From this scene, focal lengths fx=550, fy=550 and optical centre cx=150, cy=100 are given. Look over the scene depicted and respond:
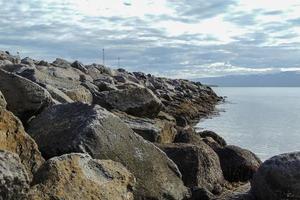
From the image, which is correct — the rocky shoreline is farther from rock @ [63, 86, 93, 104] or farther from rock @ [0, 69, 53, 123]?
rock @ [63, 86, 93, 104]

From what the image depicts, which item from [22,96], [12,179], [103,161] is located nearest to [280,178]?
[103,161]

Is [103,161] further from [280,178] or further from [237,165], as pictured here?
[237,165]

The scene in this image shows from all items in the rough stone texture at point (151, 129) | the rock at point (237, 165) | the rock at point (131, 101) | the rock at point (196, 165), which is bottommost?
the rock at point (237, 165)

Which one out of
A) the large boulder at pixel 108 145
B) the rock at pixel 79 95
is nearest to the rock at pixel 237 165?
the large boulder at pixel 108 145

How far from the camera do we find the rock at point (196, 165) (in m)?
9.49

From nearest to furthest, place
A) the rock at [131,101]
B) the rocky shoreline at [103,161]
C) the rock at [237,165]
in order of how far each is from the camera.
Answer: the rocky shoreline at [103,161] < the rock at [237,165] < the rock at [131,101]

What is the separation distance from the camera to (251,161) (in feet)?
38.1

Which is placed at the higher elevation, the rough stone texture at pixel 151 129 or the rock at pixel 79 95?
the rock at pixel 79 95


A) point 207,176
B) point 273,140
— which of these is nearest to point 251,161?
point 207,176

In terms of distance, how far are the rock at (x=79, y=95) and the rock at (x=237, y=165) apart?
3557 mm

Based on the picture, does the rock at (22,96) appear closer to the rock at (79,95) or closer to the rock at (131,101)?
the rock at (79,95)

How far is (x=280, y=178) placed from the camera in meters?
8.12

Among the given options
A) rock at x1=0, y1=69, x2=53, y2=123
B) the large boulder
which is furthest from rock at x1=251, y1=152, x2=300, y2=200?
rock at x1=0, y1=69, x2=53, y2=123

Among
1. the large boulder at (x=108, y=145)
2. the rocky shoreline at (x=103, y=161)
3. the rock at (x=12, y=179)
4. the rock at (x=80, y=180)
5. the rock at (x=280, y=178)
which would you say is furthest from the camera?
the rock at (x=280, y=178)
